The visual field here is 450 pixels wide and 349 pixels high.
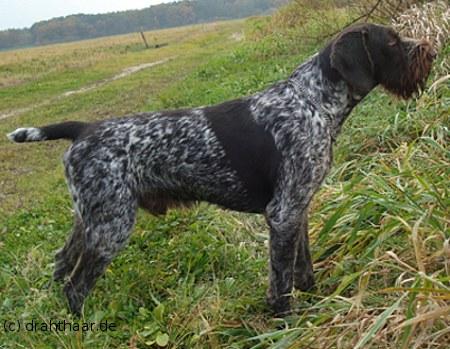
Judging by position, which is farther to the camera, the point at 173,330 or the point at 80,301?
the point at 80,301

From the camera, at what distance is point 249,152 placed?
4.22 meters

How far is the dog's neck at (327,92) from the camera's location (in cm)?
422

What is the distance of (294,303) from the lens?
4.30 m

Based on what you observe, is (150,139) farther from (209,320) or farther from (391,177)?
(391,177)

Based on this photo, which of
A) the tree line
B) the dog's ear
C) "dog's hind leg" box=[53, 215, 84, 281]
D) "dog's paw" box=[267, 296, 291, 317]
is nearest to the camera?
the dog's ear

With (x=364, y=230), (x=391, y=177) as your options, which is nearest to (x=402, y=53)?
(x=391, y=177)

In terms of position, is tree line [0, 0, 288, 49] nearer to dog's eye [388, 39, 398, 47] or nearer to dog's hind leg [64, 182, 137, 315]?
dog's eye [388, 39, 398, 47]

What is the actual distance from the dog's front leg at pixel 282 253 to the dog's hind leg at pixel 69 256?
1531 millimetres

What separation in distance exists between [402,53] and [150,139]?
5.85ft

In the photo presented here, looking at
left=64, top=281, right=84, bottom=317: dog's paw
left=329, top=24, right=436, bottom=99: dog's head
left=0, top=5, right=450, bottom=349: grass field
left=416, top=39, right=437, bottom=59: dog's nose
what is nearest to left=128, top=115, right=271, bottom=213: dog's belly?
left=0, top=5, right=450, bottom=349: grass field

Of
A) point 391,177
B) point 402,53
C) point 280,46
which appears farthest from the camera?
point 280,46

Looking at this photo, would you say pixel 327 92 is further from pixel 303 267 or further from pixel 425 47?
pixel 303 267

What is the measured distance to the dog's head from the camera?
13.4 feet

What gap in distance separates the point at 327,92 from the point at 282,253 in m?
1.11
